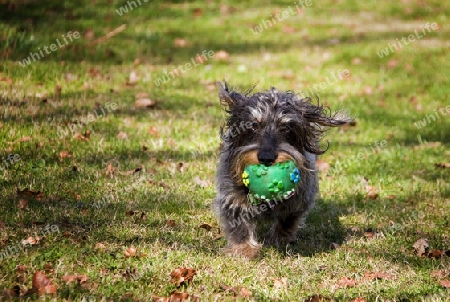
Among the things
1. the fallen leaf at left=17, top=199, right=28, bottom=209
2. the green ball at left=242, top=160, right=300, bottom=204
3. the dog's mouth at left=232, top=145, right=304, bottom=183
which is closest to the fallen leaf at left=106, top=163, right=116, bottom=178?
Result: the fallen leaf at left=17, top=199, right=28, bottom=209

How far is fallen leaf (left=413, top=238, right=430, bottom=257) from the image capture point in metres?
6.30

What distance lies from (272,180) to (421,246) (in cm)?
191

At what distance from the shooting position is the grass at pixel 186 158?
542cm

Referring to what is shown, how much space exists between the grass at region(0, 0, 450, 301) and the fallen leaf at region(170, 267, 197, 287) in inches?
2.2

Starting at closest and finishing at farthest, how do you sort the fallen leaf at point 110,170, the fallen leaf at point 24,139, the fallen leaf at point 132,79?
the fallen leaf at point 110,170 → the fallen leaf at point 24,139 → the fallen leaf at point 132,79

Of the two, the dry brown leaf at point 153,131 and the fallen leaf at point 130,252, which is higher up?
the fallen leaf at point 130,252

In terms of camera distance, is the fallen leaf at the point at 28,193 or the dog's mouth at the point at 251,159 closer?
the dog's mouth at the point at 251,159

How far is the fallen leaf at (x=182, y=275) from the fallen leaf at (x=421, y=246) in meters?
2.28

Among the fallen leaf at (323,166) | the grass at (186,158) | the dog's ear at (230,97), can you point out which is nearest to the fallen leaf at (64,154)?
the grass at (186,158)

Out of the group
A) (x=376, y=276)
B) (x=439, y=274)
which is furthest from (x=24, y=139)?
(x=439, y=274)

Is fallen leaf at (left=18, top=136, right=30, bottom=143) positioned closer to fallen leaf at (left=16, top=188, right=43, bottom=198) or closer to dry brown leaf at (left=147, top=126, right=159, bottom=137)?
fallen leaf at (left=16, top=188, right=43, bottom=198)

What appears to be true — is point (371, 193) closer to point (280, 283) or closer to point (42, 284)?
point (280, 283)

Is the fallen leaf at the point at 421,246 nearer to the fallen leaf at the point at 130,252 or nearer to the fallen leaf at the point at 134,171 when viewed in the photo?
the fallen leaf at the point at 130,252

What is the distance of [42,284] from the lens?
4648 mm
